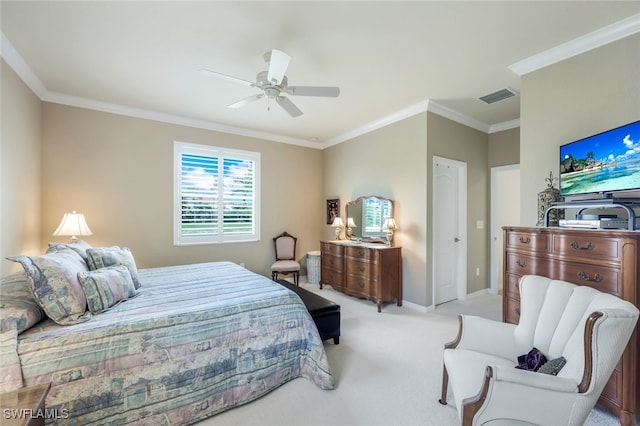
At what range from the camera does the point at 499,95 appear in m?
3.38

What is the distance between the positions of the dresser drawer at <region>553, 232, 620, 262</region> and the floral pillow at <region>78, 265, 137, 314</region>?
11.1ft

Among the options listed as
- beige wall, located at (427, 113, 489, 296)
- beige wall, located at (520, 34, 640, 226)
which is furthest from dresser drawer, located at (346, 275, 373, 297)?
beige wall, located at (520, 34, 640, 226)

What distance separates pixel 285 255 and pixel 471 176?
3.56 meters

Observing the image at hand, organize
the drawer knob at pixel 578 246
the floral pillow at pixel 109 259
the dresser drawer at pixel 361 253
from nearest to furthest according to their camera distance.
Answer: the drawer knob at pixel 578 246 < the floral pillow at pixel 109 259 < the dresser drawer at pixel 361 253

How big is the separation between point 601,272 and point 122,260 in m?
3.84

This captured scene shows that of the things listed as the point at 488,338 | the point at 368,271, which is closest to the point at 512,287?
the point at 488,338

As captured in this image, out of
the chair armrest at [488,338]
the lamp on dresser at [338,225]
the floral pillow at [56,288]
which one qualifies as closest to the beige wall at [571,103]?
the chair armrest at [488,338]

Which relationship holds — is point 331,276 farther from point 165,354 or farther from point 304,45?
point 304,45

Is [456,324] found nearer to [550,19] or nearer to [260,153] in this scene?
[550,19]

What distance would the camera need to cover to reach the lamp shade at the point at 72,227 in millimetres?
3076

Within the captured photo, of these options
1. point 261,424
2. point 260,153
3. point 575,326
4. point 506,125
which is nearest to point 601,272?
point 575,326

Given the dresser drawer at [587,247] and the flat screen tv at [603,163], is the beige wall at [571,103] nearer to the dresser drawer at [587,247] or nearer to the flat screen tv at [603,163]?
the flat screen tv at [603,163]

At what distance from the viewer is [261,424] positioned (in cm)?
171

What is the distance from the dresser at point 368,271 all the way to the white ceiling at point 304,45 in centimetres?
215
